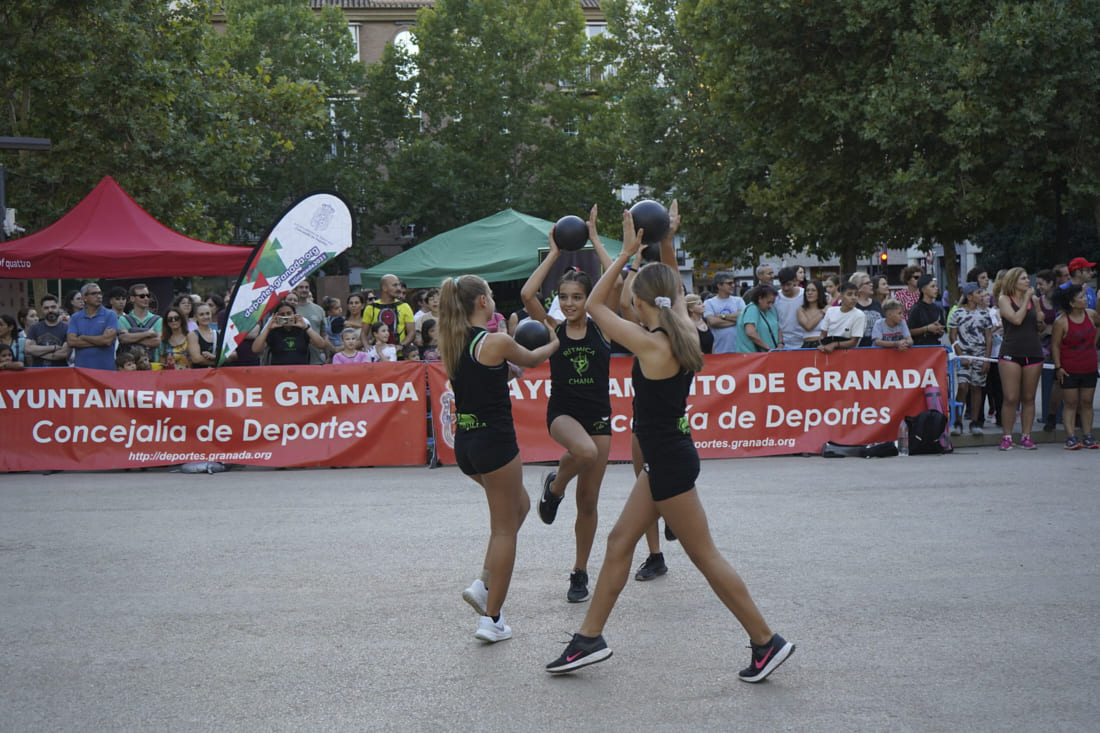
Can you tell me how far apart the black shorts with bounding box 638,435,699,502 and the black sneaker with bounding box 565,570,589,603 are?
5.14 ft

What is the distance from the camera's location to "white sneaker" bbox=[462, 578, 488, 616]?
5984 millimetres

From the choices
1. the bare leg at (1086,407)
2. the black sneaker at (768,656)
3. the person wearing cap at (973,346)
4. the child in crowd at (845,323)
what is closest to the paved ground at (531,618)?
the black sneaker at (768,656)

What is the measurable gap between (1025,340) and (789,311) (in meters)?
2.59

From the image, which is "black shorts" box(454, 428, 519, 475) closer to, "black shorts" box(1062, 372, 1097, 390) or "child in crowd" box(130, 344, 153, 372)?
"child in crowd" box(130, 344, 153, 372)

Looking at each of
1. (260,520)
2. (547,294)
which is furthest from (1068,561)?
(547,294)

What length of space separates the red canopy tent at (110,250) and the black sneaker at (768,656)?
469 inches

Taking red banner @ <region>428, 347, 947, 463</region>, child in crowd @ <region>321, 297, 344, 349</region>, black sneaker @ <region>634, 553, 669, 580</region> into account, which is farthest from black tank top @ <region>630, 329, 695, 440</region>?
child in crowd @ <region>321, 297, 344, 349</region>

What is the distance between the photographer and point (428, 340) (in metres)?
13.9

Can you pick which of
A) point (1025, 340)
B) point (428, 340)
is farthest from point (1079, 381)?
point (428, 340)

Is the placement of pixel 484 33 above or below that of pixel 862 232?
above

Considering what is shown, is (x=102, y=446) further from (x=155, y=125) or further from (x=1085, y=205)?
(x=1085, y=205)

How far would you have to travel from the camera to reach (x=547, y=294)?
1883 cm

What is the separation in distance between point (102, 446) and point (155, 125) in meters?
13.8

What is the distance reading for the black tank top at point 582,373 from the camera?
6938 mm
